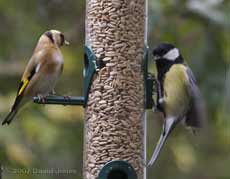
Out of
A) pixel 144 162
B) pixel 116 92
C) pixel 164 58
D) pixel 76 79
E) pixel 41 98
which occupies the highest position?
pixel 164 58

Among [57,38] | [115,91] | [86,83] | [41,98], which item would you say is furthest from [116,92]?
[57,38]

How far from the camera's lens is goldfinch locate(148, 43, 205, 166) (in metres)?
6.63

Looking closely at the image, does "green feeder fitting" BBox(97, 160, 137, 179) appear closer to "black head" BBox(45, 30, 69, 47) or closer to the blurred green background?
"black head" BBox(45, 30, 69, 47)

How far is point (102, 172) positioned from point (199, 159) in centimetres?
497

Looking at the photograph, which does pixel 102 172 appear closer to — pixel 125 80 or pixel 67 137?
pixel 125 80

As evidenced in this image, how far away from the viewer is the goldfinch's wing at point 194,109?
647 centimetres

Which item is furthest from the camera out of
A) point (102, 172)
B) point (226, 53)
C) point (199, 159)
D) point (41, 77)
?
point (199, 159)

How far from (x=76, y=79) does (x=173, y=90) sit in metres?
3.71

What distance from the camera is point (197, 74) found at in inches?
350

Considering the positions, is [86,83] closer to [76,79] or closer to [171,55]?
[171,55]

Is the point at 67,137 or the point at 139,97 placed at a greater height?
the point at 139,97

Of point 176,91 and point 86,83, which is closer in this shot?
point 86,83

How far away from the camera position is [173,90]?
673cm

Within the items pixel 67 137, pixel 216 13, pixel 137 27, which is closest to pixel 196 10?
pixel 216 13
